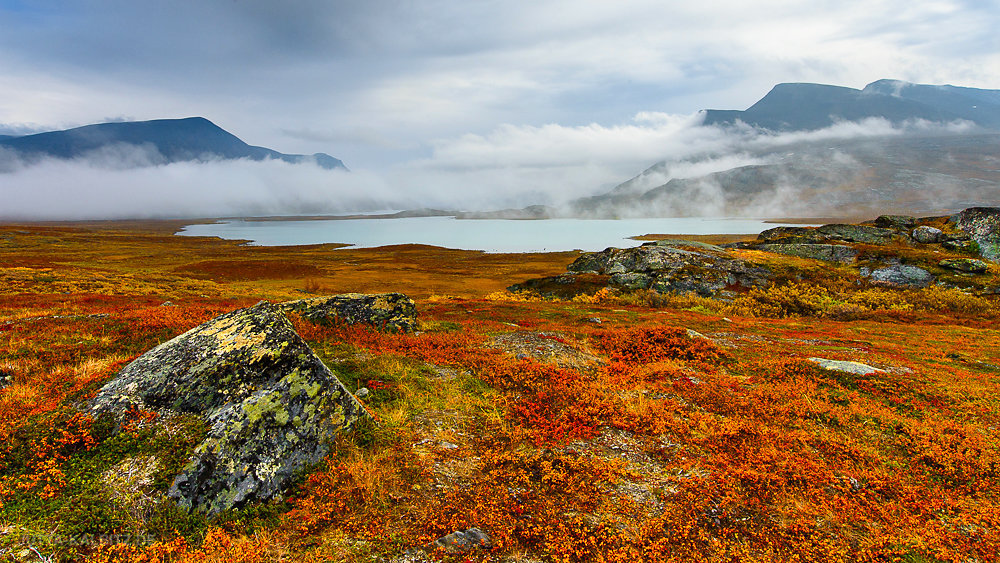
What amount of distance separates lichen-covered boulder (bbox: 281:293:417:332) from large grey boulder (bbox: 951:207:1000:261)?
6848cm

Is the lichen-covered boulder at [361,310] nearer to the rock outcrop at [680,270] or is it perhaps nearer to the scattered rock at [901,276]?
the rock outcrop at [680,270]

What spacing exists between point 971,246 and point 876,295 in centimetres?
2301

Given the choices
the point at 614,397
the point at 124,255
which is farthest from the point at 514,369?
the point at 124,255

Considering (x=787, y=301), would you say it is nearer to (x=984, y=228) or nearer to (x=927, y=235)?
(x=927, y=235)

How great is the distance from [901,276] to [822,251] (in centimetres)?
962

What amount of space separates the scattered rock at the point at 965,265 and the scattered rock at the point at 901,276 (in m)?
2.37

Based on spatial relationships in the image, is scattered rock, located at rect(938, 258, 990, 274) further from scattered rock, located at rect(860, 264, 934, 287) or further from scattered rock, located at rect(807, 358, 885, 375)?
scattered rock, located at rect(807, 358, 885, 375)

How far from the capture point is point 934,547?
684cm

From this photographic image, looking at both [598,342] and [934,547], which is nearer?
[934,547]

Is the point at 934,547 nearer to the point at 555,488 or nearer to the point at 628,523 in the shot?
the point at 628,523

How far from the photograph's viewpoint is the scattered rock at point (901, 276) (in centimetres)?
4531

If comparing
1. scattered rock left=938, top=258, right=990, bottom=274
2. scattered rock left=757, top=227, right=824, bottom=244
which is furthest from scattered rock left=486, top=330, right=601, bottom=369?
scattered rock left=757, top=227, right=824, bottom=244

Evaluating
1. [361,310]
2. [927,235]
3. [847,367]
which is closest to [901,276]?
[927,235]

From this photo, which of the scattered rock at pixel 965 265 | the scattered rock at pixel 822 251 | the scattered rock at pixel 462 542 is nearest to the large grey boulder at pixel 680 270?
the scattered rock at pixel 822 251
